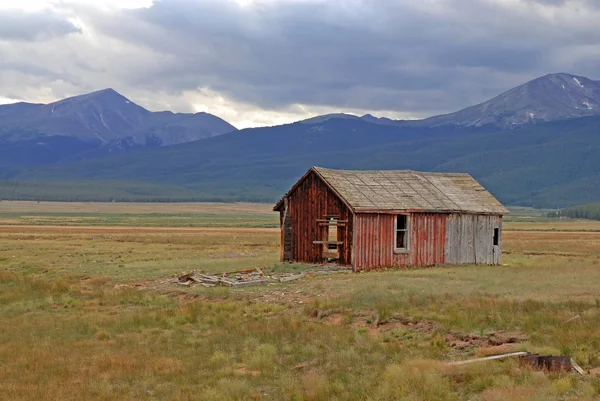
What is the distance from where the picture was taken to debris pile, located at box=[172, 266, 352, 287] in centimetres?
3095

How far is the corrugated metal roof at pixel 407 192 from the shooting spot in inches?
1423

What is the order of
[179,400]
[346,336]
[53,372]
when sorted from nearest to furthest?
[179,400] → [53,372] → [346,336]

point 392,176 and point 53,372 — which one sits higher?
point 392,176

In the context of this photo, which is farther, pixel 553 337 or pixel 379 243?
pixel 379 243

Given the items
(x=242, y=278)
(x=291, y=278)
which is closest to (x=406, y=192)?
(x=291, y=278)

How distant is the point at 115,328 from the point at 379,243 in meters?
16.2

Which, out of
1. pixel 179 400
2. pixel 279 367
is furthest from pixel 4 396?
pixel 279 367

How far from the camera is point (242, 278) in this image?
32500 millimetres

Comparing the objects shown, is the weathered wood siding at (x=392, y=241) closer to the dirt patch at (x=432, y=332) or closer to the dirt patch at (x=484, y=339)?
the dirt patch at (x=432, y=332)

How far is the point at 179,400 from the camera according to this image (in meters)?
14.5

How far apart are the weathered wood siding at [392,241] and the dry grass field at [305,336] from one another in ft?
6.46

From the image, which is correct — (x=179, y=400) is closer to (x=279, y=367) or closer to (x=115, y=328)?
(x=279, y=367)

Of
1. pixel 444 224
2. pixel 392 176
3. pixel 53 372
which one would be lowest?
pixel 53 372

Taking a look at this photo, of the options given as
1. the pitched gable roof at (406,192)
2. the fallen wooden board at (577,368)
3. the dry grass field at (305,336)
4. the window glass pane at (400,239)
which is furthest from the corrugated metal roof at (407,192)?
the fallen wooden board at (577,368)
